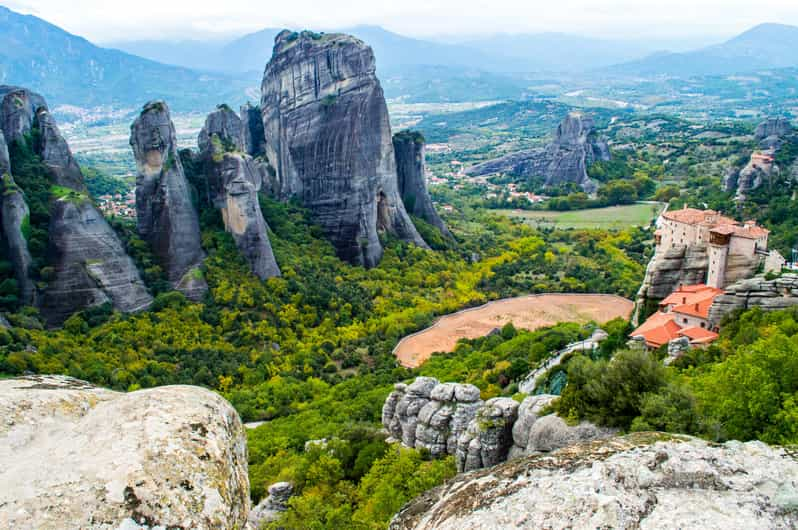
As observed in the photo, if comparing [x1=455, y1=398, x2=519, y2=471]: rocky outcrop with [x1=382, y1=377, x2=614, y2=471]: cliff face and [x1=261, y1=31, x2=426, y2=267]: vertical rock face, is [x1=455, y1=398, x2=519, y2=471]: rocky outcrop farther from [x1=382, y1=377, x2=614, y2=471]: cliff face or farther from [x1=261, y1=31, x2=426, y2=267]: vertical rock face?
[x1=261, y1=31, x2=426, y2=267]: vertical rock face

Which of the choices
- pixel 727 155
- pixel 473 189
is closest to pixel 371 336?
pixel 473 189

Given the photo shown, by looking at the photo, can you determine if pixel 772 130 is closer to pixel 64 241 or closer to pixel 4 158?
pixel 64 241

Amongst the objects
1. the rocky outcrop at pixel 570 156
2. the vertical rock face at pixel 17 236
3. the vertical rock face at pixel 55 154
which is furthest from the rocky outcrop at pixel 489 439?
the rocky outcrop at pixel 570 156

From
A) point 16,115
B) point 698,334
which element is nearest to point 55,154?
point 16,115

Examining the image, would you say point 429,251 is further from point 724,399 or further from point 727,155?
point 727,155

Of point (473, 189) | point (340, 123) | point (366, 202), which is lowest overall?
point (473, 189)

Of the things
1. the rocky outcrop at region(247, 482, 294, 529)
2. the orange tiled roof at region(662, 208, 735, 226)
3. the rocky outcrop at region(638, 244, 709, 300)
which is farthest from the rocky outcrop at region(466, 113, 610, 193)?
the rocky outcrop at region(247, 482, 294, 529)

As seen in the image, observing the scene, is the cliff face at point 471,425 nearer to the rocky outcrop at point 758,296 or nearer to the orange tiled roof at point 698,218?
the rocky outcrop at point 758,296
